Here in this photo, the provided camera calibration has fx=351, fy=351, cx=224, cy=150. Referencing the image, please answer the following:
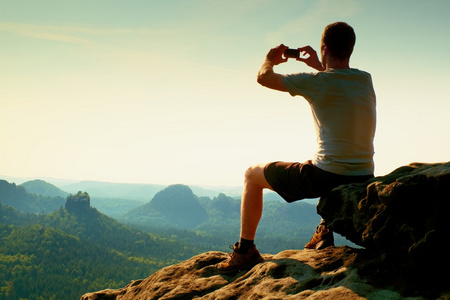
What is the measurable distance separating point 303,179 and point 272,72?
1.74 meters

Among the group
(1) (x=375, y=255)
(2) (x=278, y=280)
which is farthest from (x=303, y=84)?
(2) (x=278, y=280)

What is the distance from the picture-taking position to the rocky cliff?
3.87m

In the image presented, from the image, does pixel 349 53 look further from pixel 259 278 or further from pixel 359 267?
pixel 259 278

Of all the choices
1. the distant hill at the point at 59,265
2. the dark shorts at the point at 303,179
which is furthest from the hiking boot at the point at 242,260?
the distant hill at the point at 59,265

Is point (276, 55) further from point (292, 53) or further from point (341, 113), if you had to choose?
point (341, 113)

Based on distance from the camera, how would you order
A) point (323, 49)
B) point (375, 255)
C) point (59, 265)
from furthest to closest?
point (59, 265) → point (323, 49) → point (375, 255)

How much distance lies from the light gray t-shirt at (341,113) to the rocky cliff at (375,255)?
1.42 ft

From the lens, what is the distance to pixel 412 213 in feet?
13.7

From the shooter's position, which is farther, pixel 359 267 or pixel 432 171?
pixel 359 267

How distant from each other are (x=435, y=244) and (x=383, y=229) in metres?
0.67

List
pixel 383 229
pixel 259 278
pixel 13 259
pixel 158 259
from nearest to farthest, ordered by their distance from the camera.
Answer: pixel 383 229
pixel 259 278
pixel 13 259
pixel 158 259

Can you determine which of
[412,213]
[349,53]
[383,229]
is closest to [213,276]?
[383,229]

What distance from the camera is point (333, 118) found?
17.0ft

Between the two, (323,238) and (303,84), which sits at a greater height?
(303,84)
